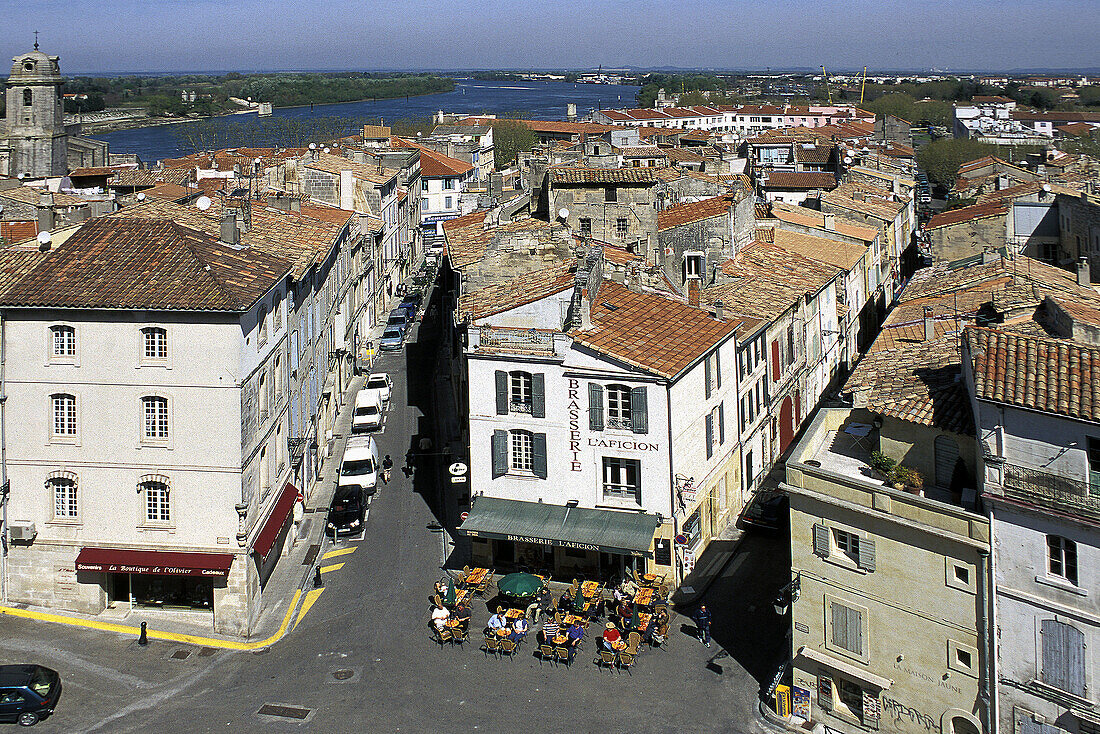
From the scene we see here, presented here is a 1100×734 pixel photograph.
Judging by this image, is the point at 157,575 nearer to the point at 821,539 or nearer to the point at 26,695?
the point at 26,695

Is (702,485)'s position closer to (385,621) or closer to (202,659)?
(385,621)

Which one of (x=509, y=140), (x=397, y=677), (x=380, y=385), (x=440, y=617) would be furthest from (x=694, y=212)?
(x=509, y=140)

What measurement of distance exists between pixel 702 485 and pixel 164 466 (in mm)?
17449

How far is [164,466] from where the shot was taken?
33.0 meters

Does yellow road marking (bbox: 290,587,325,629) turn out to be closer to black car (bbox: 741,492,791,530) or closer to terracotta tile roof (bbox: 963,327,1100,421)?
black car (bbox: 741,492,791,530)

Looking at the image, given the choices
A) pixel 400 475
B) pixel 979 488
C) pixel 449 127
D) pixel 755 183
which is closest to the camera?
pixel 979 488

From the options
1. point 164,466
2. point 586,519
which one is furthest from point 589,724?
point 164,466

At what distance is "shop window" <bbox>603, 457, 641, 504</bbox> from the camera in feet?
111

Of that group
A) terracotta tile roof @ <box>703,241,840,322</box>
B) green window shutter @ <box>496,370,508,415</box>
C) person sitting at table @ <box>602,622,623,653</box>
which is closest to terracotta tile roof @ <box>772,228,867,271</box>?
terracotta tile roof @ <box>703,241,840,322</box>

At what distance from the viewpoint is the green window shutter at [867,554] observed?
25.4 m

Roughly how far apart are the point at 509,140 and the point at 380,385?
295 ft

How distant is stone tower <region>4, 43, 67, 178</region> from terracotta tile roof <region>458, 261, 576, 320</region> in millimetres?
90507

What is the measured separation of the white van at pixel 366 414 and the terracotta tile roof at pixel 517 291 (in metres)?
9.87

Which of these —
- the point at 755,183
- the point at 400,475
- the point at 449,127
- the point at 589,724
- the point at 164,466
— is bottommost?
the point at 589,724
